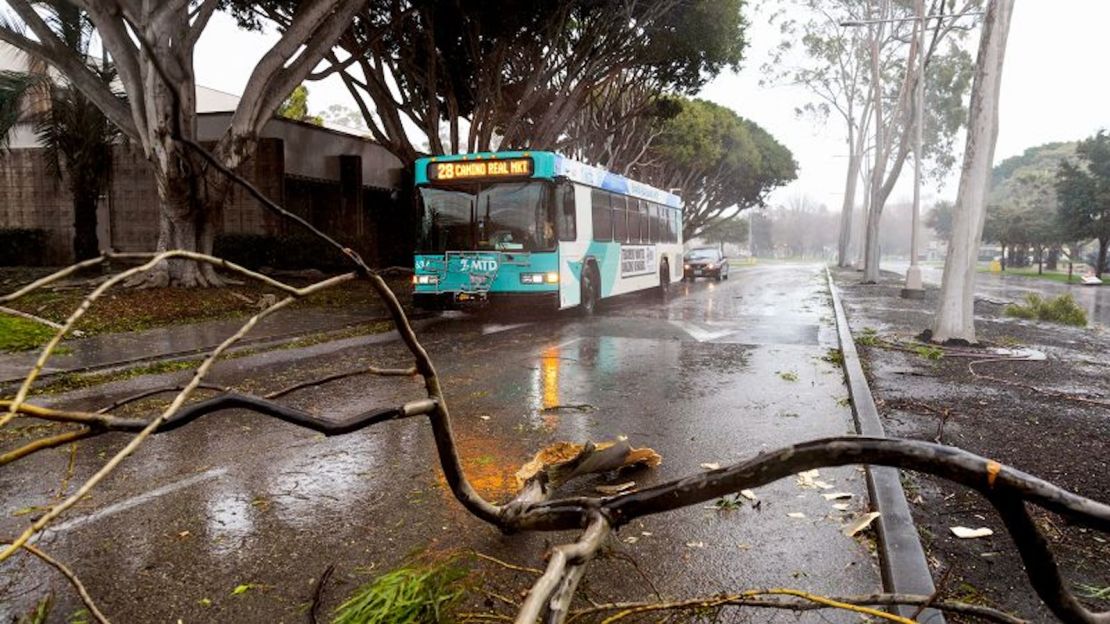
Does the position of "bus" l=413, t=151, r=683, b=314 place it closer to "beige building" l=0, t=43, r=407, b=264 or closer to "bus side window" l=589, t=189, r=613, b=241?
"bus side window" l=589, t=189, r=613, b=241

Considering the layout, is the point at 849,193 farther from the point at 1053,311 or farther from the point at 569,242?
the point at 569,242

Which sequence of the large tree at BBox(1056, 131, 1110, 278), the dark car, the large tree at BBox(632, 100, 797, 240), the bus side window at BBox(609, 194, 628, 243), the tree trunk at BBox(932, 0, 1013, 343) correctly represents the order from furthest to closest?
the large tree at BBox(1056, 131, 1110, 278) < the large tree at BBox(632, 100, 797, 240) < the dark car < the bus side window at BBox(609, 194, 628, 243) < the tree trunk at BBox(932, 0, 1013, 343)

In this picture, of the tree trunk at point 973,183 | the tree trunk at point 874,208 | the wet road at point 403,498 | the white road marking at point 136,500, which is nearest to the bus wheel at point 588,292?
the wet road at point 403,498

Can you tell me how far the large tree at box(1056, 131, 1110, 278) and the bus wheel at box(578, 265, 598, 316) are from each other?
114 feet

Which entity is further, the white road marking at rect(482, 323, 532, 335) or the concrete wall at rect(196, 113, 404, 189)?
the concrete wall at rect(196, 113, 404, 189)

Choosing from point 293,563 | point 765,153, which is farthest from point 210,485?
point 765,153

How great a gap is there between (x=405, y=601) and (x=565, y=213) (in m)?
12.2

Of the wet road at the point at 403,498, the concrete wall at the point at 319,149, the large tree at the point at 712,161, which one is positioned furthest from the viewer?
the large tree at the point at 712,161

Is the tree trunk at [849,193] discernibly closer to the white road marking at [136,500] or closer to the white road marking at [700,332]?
the white road marking at [700,332]

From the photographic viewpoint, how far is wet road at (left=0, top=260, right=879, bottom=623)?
3.33 metres

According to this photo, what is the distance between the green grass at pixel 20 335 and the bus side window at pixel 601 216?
34.2 feet

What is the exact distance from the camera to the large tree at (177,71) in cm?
1315

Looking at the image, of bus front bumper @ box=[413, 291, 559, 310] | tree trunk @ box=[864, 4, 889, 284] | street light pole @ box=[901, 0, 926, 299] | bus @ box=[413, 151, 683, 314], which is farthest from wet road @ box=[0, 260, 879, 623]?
tree trunk @ box=[864, 4, 889, 284]

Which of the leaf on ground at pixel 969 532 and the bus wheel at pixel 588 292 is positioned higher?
the bus wheel at pixel 588 292
